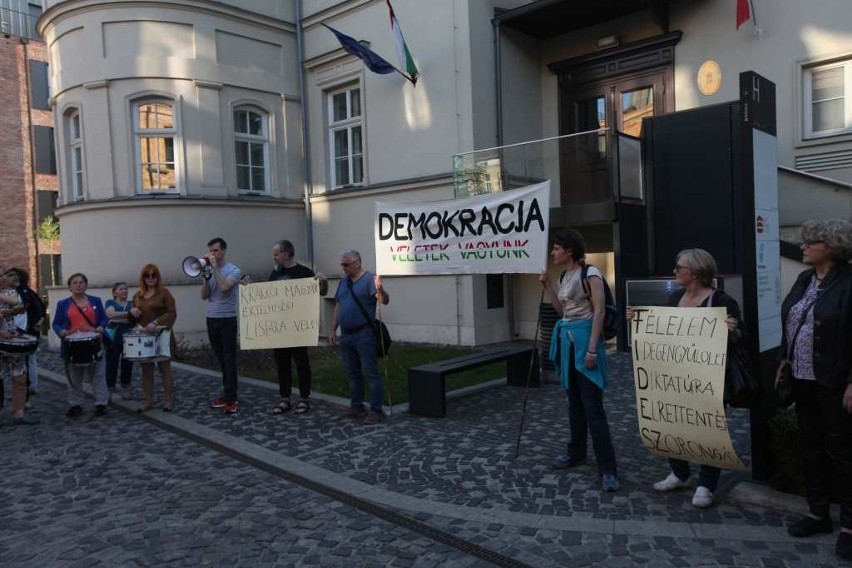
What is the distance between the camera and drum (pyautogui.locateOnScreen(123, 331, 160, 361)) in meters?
7.55

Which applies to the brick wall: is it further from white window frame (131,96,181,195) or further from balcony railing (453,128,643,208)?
balcony railing (453,128,643,208)

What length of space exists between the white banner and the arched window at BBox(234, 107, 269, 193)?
856 centimetres

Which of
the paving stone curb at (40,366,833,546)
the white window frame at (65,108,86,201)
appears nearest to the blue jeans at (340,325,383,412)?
the paving stone curb at (40,366,833,546)

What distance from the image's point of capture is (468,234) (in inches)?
281

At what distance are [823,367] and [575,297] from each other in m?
1.70

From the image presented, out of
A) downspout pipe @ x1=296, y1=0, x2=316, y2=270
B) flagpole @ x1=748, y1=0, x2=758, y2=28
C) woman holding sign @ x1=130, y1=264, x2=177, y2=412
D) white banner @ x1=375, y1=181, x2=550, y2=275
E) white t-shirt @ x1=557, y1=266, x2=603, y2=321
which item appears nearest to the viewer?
white t-shirt @ x1=557, y1=266, x2=603, y2=321

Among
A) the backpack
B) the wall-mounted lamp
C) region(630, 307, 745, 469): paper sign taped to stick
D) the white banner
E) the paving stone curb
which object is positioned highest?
the wall-mounted lamp

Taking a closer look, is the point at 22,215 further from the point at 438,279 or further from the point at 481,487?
the point at 481,487

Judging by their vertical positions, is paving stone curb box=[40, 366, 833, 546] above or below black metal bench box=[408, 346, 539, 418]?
below

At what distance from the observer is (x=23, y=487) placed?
538 centimetres

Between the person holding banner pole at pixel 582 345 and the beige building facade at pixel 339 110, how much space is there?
635cm

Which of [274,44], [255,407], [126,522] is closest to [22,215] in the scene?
[274,44]

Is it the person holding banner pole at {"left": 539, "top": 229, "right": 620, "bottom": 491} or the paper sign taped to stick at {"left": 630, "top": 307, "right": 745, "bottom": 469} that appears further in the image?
the person holding banner pole at {"left": 539, "top": 229, "right": 620, "bottom": 491}

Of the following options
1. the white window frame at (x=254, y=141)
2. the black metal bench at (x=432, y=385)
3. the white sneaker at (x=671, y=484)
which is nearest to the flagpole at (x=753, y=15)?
the black metal bench at (x=432, y=385)
